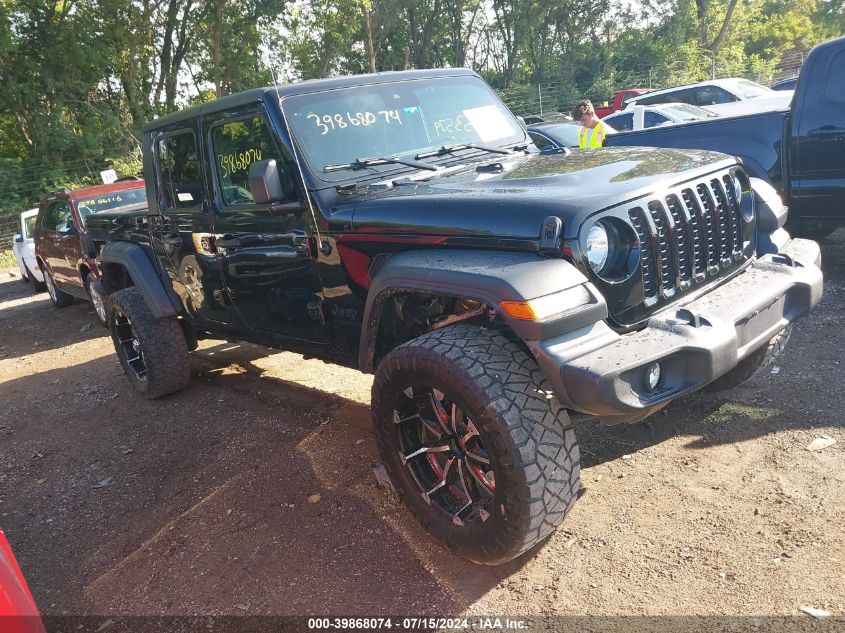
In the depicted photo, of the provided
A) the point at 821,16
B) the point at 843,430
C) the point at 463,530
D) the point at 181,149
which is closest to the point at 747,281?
the point at 843,430

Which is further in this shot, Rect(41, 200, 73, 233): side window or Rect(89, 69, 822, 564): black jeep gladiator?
Rect(41, 200, 73, 233): side window

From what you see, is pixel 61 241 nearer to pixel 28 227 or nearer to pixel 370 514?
pixel 28 227

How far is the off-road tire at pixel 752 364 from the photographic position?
358cm

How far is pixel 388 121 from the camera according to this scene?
3561mm

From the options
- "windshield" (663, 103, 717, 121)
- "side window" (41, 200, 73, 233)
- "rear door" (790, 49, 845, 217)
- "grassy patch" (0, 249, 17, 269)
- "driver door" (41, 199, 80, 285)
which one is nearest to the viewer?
"rear door" (790, 49, 845, 217)

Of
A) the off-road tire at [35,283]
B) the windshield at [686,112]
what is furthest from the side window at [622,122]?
the off-road tire at [35,283]

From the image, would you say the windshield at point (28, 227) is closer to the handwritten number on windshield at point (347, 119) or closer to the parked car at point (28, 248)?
the parked car at point (28, 248)

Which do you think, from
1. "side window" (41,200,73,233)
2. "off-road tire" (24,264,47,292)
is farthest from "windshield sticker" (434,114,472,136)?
"off-road tire" (24,264,47,292)

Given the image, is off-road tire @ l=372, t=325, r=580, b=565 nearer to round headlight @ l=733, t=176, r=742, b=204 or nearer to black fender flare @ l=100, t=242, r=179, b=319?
round headlight @ l=733, t=176, r=742, b=204

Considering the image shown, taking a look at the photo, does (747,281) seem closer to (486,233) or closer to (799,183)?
(486,233)

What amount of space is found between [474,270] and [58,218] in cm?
856

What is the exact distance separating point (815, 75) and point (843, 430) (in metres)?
3.43

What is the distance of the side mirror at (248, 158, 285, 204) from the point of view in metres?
3.12

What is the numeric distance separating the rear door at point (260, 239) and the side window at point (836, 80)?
4.57 meters
